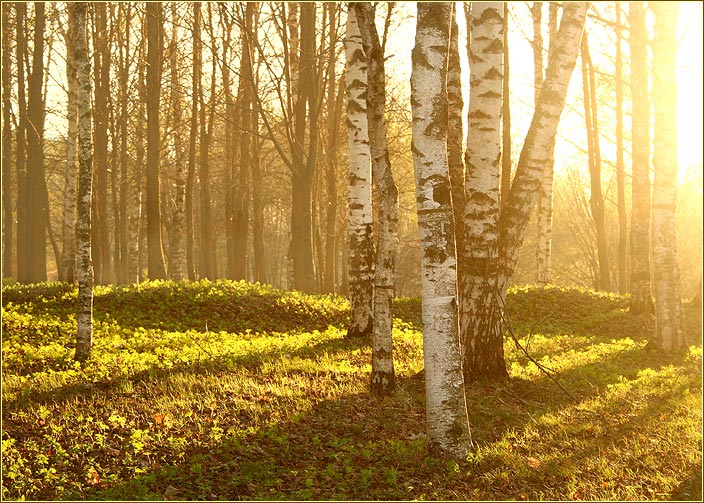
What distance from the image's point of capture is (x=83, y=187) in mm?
10531

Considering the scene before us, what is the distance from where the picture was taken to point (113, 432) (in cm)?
749

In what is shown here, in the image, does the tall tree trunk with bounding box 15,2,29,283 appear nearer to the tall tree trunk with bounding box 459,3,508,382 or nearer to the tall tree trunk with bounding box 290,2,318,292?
the tall tree trunk with bounding box 290,2,318,292

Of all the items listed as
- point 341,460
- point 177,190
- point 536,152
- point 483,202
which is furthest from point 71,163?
point 341,460

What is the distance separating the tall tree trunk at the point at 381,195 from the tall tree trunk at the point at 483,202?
1.24 metres

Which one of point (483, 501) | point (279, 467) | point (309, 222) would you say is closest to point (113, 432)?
point (279, 467)

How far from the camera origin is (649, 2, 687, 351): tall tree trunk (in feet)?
43.3

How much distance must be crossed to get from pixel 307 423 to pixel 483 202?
3.86m

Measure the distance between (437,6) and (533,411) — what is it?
528 centimetres

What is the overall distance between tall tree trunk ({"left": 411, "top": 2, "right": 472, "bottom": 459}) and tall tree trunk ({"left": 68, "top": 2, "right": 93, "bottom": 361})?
561cm

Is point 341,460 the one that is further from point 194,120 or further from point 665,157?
point 194,120

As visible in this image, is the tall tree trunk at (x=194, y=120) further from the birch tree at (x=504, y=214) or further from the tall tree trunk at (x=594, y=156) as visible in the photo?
the birch tree at (x=504, y=214)

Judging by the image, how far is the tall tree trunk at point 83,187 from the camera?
10.5m

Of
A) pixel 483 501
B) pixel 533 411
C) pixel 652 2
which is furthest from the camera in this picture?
pixel 652 2

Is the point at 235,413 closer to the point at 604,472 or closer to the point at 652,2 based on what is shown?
the point at 604,472
